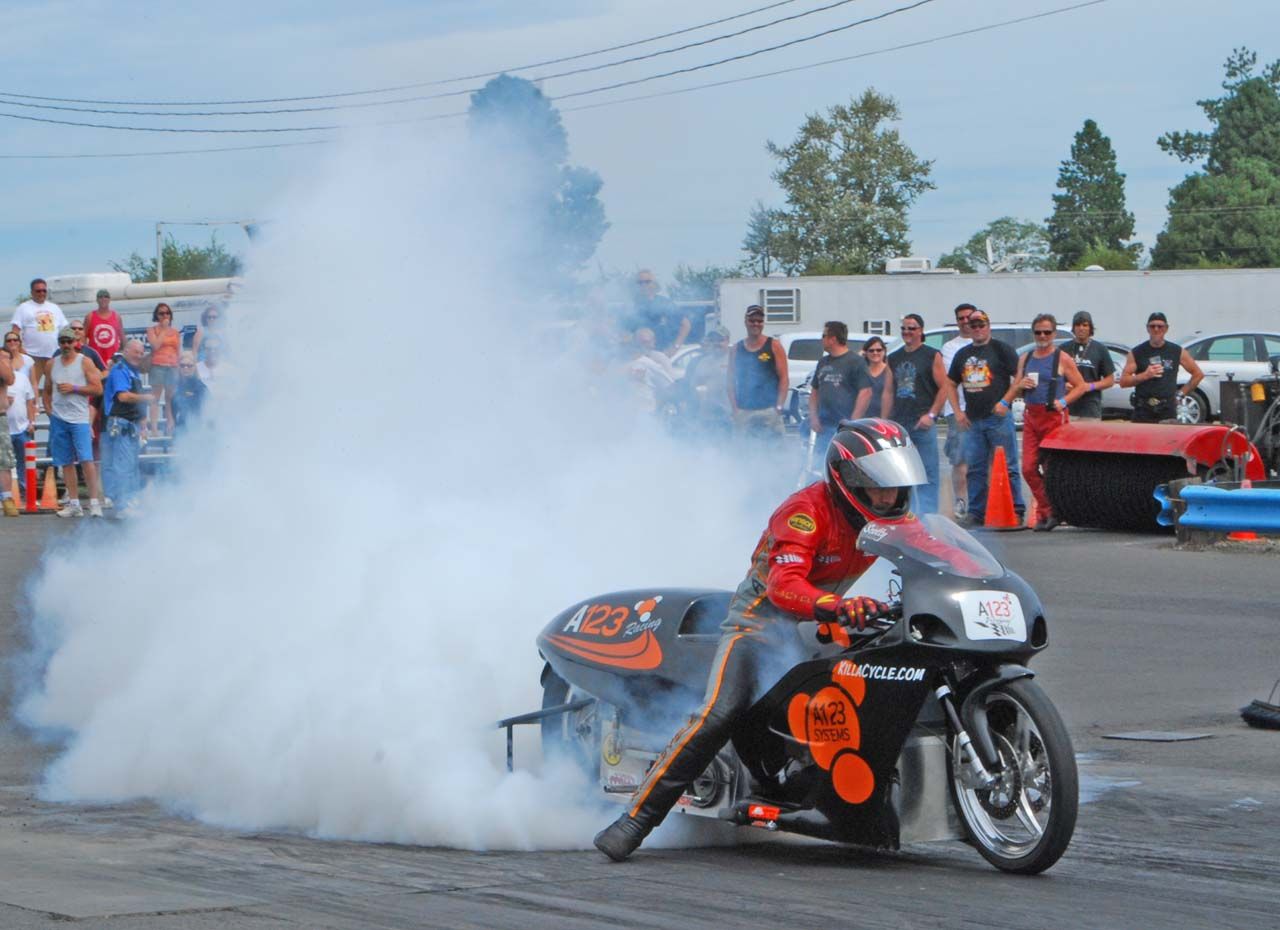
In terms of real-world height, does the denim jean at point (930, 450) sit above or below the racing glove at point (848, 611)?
below

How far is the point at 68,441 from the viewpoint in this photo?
1947 cm

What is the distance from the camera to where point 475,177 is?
972 centimetres

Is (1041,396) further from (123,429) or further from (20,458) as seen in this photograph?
(20,458)

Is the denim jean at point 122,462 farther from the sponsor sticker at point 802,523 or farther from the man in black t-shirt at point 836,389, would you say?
the sponsor sticker at point 802,523

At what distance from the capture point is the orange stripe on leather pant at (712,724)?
20.9 feet

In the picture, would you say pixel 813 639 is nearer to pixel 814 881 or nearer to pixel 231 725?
pixel 814 881

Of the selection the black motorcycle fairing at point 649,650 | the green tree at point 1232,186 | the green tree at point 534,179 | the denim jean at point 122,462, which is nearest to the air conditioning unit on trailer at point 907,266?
the denim jean at point 122,462

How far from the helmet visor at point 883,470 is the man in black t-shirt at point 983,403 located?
11052mm

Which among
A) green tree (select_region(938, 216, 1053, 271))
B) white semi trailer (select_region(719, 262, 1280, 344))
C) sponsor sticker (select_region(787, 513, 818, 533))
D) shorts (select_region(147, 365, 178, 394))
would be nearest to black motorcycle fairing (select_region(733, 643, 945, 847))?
sponsor sticker (select_region(787, 513, 818, 533))

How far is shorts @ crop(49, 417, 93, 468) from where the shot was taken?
762 inches

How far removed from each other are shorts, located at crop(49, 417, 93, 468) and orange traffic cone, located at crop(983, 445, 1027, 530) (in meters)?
9.60

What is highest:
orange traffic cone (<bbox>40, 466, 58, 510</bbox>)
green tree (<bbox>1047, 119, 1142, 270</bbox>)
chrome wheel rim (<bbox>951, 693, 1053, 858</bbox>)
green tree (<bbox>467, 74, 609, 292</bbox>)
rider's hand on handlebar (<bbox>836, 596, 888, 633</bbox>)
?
green tree (<bbox>1047, 119, 1142, 270</bbox>)

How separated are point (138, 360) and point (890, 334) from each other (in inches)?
1106

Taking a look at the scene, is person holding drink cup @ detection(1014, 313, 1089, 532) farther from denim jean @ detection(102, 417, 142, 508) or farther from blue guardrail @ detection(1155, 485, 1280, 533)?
denim jean @ detection(102, 417, 142, 508)
